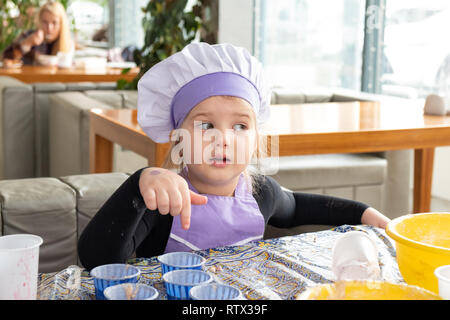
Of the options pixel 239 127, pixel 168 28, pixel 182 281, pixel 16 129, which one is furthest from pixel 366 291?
pixel 168 28

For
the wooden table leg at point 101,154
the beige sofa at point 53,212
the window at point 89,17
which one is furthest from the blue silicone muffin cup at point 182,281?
the window at point 89,17

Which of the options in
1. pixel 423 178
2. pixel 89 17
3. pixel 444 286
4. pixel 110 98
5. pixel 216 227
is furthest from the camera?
pixel 89 17

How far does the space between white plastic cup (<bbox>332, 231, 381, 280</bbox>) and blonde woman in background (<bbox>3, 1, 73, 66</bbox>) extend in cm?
454

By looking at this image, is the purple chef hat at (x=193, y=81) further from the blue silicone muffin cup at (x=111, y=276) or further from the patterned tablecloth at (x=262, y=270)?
the blue silicone muffin cup at (x=111, y=276)

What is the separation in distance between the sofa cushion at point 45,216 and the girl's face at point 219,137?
456mm

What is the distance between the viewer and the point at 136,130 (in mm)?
2316

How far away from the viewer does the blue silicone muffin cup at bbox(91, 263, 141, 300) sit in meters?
0.83

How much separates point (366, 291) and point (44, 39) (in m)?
4.95

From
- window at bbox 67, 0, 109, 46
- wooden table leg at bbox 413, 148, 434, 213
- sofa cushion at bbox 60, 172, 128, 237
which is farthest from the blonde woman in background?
window at bbox 67, 0, 109, 46

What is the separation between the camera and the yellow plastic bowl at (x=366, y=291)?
2.51 ft

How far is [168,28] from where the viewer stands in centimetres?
388

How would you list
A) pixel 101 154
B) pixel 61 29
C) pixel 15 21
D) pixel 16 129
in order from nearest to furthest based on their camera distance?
pixel 101 154 < pixel 16 129 < pixel 61 29 < pixel 15 21

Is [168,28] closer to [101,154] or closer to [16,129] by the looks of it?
[16,129]
